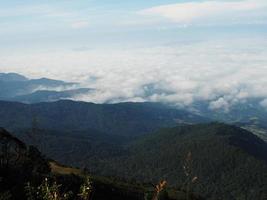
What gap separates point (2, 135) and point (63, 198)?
479ft

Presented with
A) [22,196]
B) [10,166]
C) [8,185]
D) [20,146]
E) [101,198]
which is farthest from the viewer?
[101,198]

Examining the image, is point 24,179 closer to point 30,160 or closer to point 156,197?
point 30,160

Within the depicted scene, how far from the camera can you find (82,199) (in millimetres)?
19047

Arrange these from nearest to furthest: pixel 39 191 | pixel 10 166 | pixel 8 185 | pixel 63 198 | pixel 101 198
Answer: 1. pixel 63 198
2. pixel 39 191
3. pixel 8 185
4. pixel 10 166
5. pixel 101 198

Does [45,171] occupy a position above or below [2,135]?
below

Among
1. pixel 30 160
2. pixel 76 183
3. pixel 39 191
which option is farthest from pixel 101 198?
pixel 39 191

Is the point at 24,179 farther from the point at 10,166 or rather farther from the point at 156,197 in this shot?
the point at 156,197

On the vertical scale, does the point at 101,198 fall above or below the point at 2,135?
below

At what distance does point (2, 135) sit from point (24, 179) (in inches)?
1081

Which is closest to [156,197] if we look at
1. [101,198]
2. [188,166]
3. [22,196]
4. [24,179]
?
[188,166]

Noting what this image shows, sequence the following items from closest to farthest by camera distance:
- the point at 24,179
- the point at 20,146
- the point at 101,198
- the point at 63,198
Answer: the point at 63,198
the point at 24,179
the point at 20,146
the point at 101,198

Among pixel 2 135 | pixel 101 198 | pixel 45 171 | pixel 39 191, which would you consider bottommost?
pixel 101 198

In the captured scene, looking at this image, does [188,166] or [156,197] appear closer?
[156,197]

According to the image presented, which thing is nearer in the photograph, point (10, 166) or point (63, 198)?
point (63, 198)
